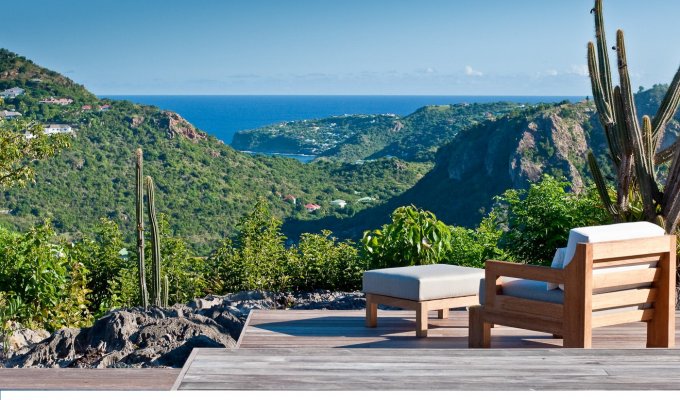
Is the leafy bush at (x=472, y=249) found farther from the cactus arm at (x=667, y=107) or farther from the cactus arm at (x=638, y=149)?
the cactus arm at (x=667, y=107)

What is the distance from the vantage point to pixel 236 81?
58.7 m

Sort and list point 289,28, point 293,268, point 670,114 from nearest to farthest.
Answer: point 670,114 → point 293,268 → point 289,28

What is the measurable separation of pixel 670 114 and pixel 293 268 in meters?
3.24

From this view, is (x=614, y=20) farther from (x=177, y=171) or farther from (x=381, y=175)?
(x=177, y=171)

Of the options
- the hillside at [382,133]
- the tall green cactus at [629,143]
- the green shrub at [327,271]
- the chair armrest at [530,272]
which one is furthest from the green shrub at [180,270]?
the hillside at [382,133]

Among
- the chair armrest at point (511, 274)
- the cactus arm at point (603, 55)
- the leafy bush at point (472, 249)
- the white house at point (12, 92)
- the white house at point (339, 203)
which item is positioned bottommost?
the white house at point (339, 203)

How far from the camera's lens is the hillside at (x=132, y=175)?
941 inches

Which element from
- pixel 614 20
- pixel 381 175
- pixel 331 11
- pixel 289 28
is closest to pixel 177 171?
pixel 381 175

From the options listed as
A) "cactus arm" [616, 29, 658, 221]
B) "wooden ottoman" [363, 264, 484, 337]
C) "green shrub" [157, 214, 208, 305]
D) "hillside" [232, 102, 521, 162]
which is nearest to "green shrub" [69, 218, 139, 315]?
"green shrub" [157, 214, 208, 305]

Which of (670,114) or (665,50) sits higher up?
(665,50)

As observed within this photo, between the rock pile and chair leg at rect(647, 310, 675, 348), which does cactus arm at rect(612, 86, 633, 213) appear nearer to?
chair leg at rect(647, 310, 675, 348)

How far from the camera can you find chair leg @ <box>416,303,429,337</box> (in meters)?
4.54

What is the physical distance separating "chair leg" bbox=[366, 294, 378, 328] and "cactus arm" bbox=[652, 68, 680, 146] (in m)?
3.20

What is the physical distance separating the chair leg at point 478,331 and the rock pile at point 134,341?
1409 mm
